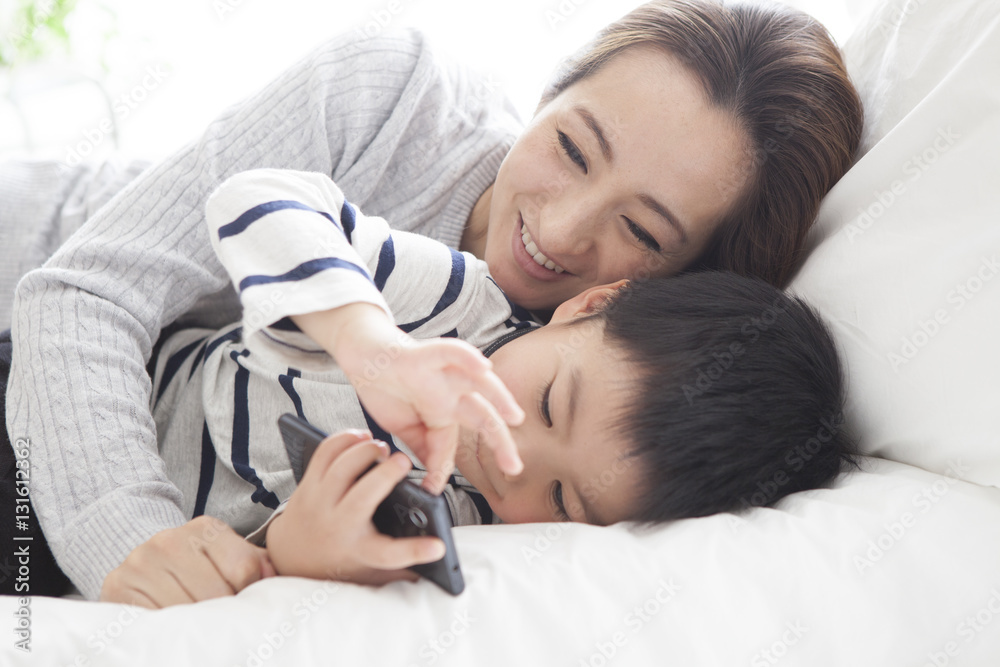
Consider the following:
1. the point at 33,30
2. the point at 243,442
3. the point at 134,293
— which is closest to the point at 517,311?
the point at 243,442

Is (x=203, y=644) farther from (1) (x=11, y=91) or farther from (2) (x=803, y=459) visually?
(1) (x=11, y=91)

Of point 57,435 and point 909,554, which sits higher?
point 909,554

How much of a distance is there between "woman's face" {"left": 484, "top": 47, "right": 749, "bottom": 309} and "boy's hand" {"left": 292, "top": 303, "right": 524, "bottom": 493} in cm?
44

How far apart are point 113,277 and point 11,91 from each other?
1755 millimetres

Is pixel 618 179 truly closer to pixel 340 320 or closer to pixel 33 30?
pixel 340 320

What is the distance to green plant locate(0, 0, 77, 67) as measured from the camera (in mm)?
2113

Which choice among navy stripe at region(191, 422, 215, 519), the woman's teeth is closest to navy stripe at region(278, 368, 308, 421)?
navy stripe at region(191, 422, 215, 519)

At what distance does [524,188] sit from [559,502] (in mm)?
445

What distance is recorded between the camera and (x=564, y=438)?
81 cm

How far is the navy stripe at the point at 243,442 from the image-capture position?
2.97ft

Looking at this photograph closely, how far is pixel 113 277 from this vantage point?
95cm

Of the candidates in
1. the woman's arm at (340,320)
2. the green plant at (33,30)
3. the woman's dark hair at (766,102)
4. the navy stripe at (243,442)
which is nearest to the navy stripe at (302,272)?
the woman's arm at (340,320)

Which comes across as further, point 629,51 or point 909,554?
point 629,51

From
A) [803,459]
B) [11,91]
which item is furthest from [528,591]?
[11,91]
